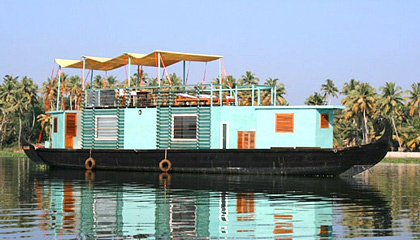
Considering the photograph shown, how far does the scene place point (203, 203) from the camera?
53.2 feet

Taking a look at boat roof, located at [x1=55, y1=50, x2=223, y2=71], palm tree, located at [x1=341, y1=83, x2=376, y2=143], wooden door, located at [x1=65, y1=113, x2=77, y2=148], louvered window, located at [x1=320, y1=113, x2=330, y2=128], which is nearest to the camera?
louvered window, located at [x1=320, y1=113, x2=330, y2=128]

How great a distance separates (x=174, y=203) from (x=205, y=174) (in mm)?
10166

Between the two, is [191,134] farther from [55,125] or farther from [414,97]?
[414,97]

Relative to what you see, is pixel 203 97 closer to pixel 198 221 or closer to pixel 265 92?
pixel 198 221

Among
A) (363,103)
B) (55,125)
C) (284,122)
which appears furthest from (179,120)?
(363,103)

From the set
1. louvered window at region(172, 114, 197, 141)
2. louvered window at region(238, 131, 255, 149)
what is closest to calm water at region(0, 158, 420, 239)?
louvered window at region(238, 131, 255, 149)

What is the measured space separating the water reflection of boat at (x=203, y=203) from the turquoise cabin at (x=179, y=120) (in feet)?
6.40

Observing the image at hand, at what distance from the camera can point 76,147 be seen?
98.5 feet

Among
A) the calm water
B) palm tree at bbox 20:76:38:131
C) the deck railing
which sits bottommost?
the calm water

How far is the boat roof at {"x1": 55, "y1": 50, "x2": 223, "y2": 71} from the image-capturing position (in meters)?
27.5

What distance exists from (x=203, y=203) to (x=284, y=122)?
1007cm

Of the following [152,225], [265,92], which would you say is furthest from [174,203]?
[265,92]

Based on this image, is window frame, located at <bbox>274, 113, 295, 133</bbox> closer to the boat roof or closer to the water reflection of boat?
the water reflection of boat

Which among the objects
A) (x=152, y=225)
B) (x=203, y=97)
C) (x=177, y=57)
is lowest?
(x=152, y=225)
